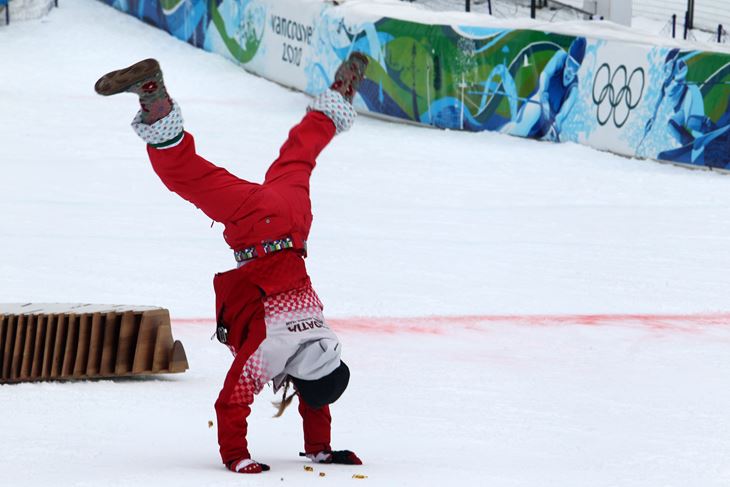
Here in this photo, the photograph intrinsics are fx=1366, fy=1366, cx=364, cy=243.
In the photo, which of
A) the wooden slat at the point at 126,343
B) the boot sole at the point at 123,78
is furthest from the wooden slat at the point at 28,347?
the boot sole at the point at 123,78

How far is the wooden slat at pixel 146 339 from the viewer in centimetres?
583

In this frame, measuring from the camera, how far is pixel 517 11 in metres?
28.4

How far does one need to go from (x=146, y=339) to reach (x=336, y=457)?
1.76 m

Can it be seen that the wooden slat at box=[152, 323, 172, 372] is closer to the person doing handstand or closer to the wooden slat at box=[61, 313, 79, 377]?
the wooden slat at box=[61, 313, 79, 377]

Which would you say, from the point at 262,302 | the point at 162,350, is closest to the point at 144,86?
the point at 262,302

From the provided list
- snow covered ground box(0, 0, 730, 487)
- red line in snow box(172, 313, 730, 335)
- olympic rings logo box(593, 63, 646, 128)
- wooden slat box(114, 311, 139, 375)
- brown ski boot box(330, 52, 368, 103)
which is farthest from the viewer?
olympic rings logo box(593, 63, 646, 128)

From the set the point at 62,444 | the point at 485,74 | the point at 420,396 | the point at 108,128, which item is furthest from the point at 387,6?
the point at 62,444

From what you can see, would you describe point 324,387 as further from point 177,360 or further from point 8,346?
point 8,346

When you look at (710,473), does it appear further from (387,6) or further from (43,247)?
(387,6)

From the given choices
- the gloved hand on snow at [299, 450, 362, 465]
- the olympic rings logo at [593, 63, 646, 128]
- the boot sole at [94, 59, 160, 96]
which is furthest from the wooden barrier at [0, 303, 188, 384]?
the olympic rings logo at [593, 63, 646, 128]

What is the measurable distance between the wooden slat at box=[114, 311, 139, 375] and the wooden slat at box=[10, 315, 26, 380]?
0.40m

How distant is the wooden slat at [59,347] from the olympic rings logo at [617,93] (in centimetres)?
1041

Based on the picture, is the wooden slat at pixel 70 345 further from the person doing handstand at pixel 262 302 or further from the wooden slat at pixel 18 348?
the person doing handstand at pixel 262 302

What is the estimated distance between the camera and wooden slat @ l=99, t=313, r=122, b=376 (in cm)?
580
